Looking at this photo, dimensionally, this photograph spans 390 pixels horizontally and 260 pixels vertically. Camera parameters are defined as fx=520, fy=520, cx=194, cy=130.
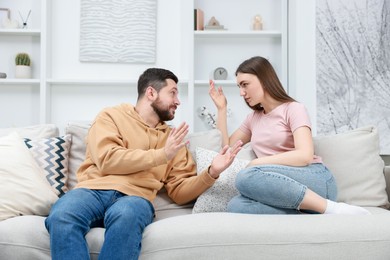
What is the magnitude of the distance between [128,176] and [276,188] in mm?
619

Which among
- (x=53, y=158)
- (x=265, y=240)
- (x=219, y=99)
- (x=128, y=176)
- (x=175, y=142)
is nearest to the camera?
(x=265, y=240)

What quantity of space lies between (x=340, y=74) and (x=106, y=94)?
1938 mm

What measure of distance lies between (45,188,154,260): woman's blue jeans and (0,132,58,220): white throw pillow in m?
0.18

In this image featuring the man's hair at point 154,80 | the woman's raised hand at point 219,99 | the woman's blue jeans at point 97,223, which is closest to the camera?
the woman's blue jeans at point 97,223

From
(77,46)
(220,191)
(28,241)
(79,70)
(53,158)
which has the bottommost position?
(28,241)

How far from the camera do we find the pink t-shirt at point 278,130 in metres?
2.32

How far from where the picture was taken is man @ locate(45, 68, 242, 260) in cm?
172

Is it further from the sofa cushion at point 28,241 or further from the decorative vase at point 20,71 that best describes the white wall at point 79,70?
the sofa cushion at point 28,241

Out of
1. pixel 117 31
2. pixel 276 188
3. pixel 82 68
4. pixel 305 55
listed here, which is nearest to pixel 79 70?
pixel 82 68

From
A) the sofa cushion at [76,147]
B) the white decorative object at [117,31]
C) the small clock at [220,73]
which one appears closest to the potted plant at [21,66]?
→ the white decorative object at [117,31]

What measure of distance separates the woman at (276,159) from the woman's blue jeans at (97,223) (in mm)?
Answer: 433

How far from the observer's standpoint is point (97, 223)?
6.55 ft

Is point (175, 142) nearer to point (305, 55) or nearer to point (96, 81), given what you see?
point (305, 55)

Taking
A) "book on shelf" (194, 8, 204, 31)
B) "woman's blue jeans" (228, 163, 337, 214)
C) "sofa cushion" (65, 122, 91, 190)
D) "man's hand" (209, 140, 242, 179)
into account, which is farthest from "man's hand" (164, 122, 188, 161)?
"book on shelf" (194, 8, 204, 31)
